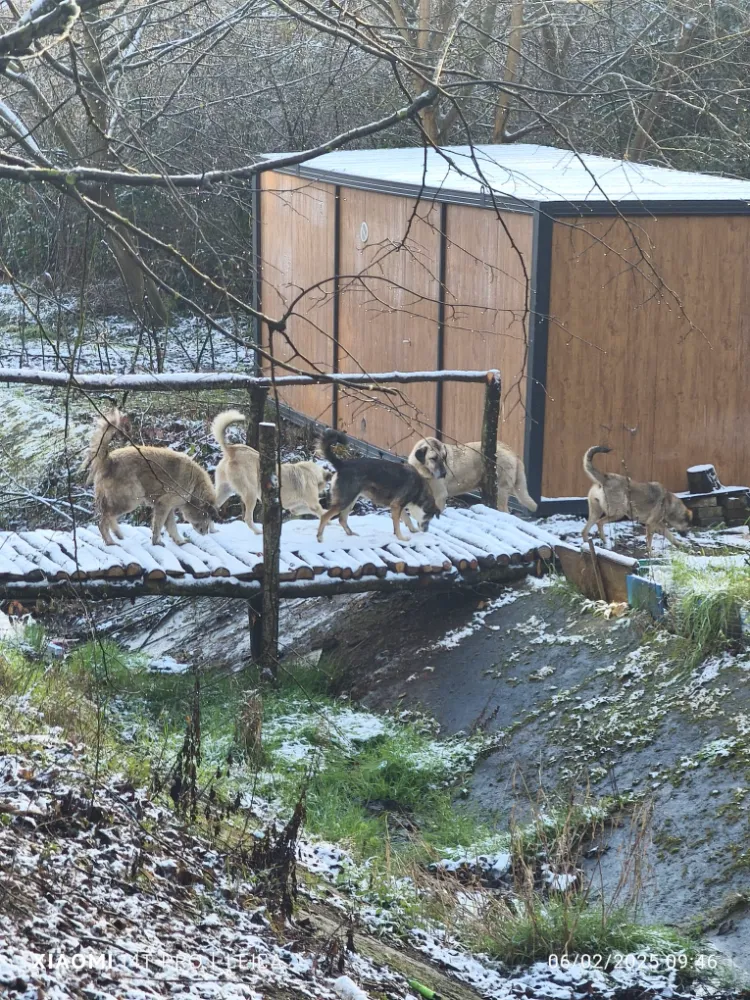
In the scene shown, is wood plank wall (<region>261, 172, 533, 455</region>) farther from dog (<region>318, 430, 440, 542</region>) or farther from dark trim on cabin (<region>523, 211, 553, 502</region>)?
dog (<region>318, 430, 440, 542</region>)

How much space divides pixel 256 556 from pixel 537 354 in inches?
140

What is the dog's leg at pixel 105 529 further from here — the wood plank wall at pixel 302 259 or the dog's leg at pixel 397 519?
the wood plank wall at pixel 302 259

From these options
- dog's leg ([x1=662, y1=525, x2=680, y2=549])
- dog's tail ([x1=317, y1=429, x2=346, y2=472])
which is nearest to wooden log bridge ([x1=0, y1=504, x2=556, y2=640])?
dog's tail ([x1=317, y1=429, x2=346, y2=472])

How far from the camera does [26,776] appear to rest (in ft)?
18.0

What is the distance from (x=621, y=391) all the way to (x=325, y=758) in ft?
17.9

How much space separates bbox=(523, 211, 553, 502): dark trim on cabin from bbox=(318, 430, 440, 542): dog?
1.45 metres

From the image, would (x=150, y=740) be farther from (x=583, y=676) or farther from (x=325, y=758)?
(x=583, y=676)

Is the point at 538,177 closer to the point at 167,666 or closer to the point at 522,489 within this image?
the point at 522,489

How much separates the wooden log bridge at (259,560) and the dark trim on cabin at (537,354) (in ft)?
3.25

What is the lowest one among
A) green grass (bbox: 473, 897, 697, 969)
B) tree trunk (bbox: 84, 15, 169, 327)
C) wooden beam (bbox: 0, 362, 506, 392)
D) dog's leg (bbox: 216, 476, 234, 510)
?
green grass (bbox: 473, 897, 697, 969)

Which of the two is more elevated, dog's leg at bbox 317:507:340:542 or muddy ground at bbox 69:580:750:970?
dog's leg at bbox 317:507:340:542

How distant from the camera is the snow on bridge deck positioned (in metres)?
9.15

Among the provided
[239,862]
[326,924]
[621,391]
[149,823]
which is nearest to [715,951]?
[326,924]

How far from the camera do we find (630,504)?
1069 cm
